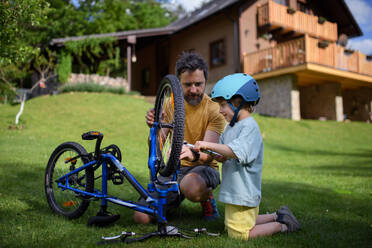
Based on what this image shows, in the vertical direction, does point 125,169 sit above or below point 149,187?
above

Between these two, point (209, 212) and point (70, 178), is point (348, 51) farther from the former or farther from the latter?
point (70, 178)

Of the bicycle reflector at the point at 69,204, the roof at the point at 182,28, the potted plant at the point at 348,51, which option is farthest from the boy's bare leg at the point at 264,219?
the potted plant at the point at 348,51

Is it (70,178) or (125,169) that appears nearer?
(125,169)

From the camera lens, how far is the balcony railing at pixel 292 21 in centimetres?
1511

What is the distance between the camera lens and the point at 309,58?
1274cm

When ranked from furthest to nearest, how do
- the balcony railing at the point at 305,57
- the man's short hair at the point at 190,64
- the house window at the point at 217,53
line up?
1. the house window at the point at 217,53
2. the balcony railing at the point at 305,57
3. the man's short hair at the point at 190,64

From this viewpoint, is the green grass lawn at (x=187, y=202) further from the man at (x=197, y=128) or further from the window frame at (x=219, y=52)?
the window frame at (x=219, y=52)

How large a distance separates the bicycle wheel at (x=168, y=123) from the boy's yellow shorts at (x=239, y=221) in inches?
20.5

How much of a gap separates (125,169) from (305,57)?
11.9 metres

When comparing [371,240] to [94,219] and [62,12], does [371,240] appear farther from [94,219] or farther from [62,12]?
[62,12]

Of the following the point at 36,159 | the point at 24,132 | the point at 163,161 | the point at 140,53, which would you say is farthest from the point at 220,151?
the point at 140,53

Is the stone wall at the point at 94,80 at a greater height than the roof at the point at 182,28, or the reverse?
the roof at the point at 182,28

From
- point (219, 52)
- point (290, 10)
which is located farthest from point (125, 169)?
point (290, 10)

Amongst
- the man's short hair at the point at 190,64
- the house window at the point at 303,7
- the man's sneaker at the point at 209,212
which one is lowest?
the man's sneaker at the point at 209,212
